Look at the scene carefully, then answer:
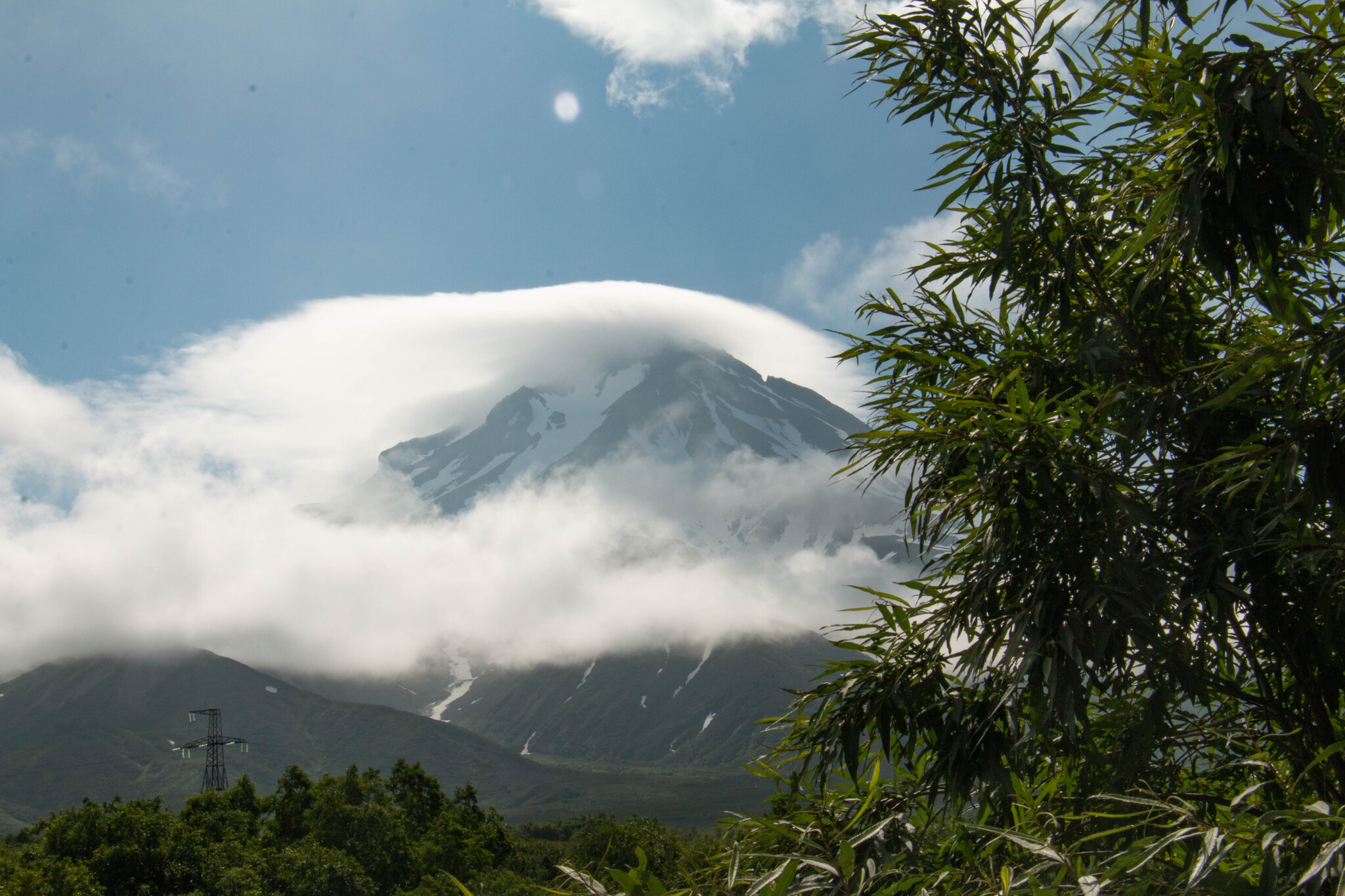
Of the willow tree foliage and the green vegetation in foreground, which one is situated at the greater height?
the willow tree foliage

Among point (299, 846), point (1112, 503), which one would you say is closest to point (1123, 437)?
point (1112, 503)

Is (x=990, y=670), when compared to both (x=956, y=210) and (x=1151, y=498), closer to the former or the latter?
(x=1151, y=498)

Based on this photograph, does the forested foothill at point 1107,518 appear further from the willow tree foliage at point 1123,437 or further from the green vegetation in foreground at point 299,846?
the green vegetation in foreground at point 299,846

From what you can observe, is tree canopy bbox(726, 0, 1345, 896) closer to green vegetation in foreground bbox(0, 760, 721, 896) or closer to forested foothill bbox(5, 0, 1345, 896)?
forested foothill bbox(5, 0, 1345, 896)

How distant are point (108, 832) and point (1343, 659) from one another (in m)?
38.6

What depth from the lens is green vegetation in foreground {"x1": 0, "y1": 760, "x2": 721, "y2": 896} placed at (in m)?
30.8

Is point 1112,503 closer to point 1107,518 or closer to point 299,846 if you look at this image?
point 1107,518

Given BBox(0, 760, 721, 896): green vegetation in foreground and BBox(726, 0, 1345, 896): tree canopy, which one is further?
BBox(0, 760, 721, 896): green vegetation in foreground

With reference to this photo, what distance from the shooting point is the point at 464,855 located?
40.9 m

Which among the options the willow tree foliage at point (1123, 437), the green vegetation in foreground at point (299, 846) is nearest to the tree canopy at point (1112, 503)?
the willow tree foliage at point (1123, 437)

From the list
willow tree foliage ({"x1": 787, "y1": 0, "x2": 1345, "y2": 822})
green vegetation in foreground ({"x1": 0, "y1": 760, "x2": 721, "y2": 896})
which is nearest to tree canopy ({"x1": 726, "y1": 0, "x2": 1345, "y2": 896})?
willow tree foliage ({"x1": 787, "y1": 0, "x2": 1345, "y2": 822})

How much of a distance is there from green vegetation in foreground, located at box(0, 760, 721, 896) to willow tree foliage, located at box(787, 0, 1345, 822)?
2238 centimetres

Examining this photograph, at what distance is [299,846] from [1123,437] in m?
42.8

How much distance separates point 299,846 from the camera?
1508 inches
